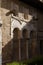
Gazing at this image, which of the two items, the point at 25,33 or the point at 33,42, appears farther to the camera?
the point at 33,42

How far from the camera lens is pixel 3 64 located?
10688mm

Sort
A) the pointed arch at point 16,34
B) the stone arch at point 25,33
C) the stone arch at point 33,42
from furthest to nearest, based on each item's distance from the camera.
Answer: the stone arch at point 33,42 → the stone arch at point 25,33 → the pointed arch at point 16,34

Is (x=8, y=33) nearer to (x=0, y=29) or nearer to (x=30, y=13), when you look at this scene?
(x=0, y=29)

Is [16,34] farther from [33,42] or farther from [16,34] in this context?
[33,42]

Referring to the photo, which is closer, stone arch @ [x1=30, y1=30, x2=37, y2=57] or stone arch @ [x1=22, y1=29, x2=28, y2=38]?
stone arch @ [x1=22, y1=29, x2=28, y2=38]

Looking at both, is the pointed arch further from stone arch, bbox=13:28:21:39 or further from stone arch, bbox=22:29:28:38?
stone arch, bbox=22:29:28:38

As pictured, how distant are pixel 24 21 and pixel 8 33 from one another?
1556 millimetres

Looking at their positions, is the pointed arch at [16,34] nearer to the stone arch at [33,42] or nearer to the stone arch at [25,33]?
the stone arch at [25,33]

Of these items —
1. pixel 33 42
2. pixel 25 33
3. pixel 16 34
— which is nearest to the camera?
pixel 16 34

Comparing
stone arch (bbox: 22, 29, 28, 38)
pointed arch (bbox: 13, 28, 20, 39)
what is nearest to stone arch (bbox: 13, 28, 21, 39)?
pointed arch (bbox: 13, 28, 20, 39)

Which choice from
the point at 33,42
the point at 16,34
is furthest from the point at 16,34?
the point at 33,42

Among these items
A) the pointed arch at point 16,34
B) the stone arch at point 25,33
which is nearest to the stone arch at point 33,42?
the stone arch at point 25,33

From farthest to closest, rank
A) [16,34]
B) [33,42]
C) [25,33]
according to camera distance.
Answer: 1. [33,42]
2. [25,33]
3. [16,34]

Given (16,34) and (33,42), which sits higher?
(16,34)
